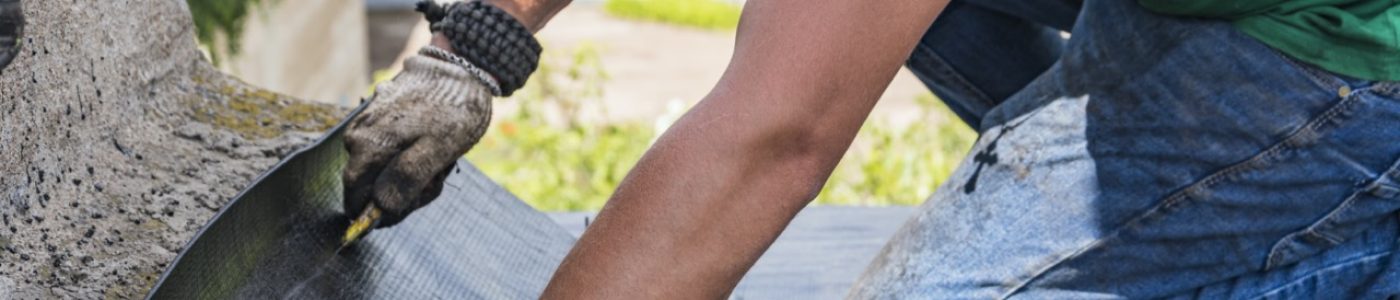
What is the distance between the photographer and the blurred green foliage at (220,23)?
4262 millimetres

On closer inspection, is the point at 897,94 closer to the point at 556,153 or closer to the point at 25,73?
Answer: the point at 556,153

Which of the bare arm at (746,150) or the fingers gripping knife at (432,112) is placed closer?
the bare arm at (746,150)

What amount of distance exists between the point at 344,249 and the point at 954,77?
2.90 ft

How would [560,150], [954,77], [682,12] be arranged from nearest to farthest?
[954,77] → [560,150] → [682,12]

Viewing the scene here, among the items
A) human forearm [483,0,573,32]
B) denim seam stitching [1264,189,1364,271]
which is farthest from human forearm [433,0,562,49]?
denim seam stitching [1264,189,1364,271]

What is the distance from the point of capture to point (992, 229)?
75.5 inches

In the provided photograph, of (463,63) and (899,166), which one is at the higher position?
(463,63)

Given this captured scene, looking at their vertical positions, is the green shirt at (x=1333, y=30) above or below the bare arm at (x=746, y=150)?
below

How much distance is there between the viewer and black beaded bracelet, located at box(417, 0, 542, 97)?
188 cm

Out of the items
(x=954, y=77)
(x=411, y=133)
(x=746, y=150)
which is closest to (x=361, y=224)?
(x=411, y=133)

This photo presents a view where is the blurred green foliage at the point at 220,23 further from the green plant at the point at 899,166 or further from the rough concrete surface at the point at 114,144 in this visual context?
the rough concrete surface at the point at 114,144

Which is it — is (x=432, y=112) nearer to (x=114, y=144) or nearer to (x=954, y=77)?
(x=114, y=144)

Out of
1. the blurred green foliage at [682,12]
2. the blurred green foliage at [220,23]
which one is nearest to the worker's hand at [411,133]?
the blurred green foliage at [220,23]

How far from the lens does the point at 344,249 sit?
187 centimetres
